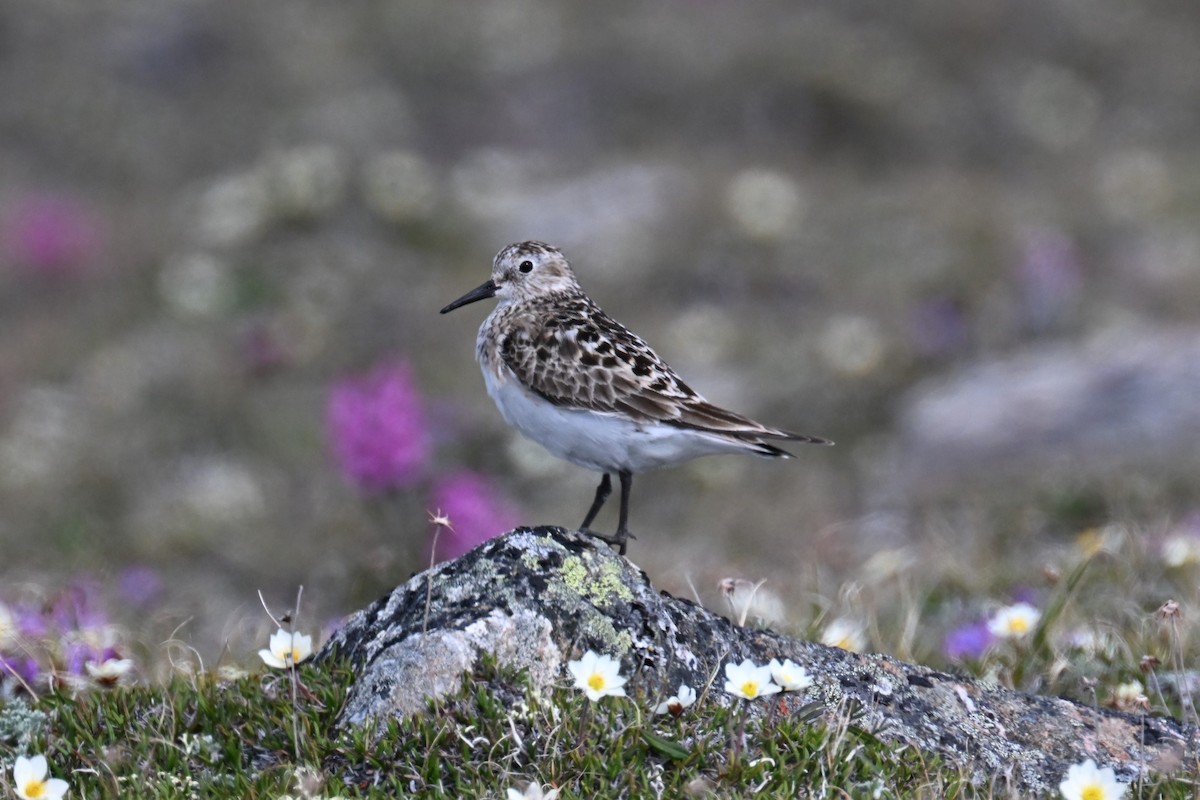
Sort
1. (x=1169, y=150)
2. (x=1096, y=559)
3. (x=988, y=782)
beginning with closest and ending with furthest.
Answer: (x=988, y=782) < (x=1096, y=559) < (x=1169, y=150)

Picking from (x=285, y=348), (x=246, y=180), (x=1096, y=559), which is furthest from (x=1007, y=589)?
(x=246, y=180)

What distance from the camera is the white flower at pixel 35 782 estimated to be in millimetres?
4195

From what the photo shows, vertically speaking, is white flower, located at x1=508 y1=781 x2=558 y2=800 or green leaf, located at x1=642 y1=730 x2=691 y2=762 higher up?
green leaf, located at x1=642 y1=730 x2=691 y2=762

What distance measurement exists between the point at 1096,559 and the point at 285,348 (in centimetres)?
1086

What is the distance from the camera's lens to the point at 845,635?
601 cm

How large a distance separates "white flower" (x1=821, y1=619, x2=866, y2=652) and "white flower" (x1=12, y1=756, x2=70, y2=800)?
289 cm

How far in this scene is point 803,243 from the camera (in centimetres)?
1912

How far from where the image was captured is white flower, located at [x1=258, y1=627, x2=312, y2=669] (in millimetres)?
4715

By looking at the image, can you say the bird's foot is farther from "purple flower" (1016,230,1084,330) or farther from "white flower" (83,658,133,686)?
"purple flower" (1016,230,1084,330)

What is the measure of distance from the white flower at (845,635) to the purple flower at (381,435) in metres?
3.25

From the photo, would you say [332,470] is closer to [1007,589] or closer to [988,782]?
[1007,589]

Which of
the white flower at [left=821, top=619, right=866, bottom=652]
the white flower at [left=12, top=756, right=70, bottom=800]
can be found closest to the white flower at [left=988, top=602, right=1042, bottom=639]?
the white flower at [left=821, top=619, right=866, bottom=652]

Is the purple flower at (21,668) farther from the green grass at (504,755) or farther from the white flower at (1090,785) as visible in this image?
the white flower at (1090,785)

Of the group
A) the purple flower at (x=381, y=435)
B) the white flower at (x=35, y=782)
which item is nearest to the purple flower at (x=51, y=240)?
the purple flower at (x=381, y=435)
